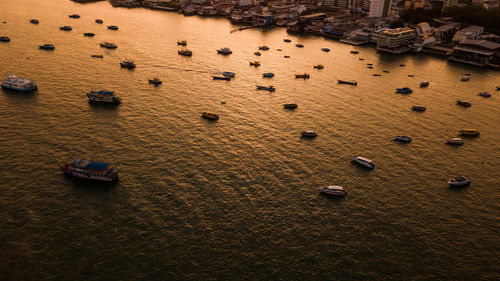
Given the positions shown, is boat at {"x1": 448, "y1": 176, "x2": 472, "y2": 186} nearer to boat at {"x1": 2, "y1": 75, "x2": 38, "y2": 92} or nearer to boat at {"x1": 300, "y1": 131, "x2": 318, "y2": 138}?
boat at {"x1": 300, "y1": 131, "x2": 318, "y2": 138}

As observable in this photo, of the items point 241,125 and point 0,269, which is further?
point 241,125

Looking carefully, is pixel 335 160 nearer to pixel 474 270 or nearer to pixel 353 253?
pixel 353 253

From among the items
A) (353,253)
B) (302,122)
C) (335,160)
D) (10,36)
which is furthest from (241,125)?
(10,36)

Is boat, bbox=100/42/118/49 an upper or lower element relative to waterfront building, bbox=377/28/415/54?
lower

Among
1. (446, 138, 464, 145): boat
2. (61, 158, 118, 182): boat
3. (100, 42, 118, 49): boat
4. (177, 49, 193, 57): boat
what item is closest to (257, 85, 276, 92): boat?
(177, 49, 193, 57): boat

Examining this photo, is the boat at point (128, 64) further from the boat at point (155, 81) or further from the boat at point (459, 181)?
the boat at point (459, 181)
